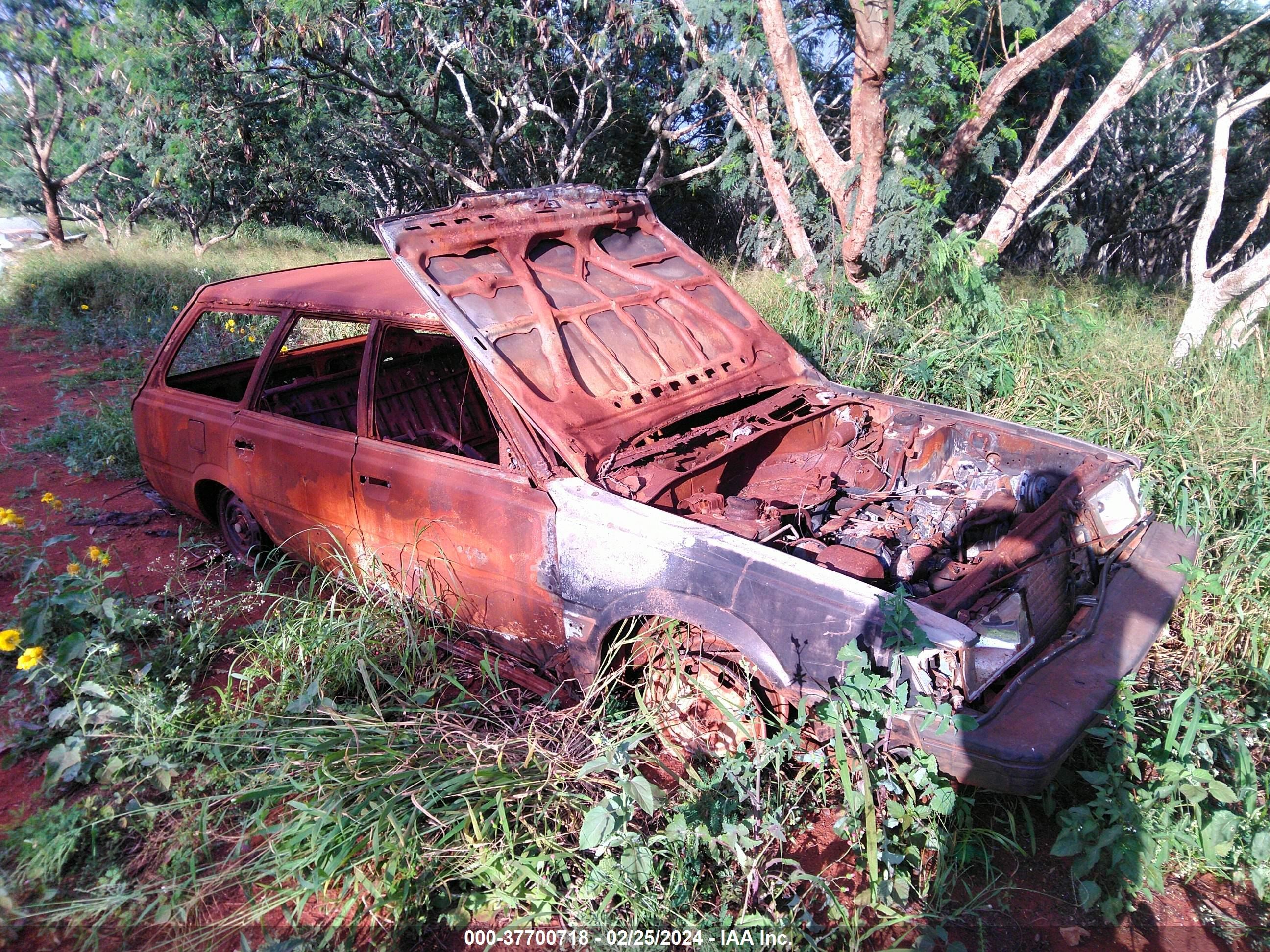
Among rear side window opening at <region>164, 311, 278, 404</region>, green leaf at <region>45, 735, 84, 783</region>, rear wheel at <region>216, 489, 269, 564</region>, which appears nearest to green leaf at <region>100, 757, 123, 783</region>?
green leaf at <region>45, 735, 84, 783</region>

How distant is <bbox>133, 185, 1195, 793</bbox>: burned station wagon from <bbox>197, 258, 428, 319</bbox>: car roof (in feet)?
0.07

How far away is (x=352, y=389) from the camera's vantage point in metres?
4.62

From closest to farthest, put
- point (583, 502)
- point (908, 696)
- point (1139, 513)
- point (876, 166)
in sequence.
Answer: point (908, 696) < point (583, 502) < point (1139, 513) < point (876, 166)

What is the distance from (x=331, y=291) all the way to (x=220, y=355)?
16.4ft

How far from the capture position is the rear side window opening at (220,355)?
14.9 ft

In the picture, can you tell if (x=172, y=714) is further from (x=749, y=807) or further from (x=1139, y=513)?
(x=1139, y=513)

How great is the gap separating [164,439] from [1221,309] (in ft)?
24.2

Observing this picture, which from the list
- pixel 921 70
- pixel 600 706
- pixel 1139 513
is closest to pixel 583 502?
pixel 600 706

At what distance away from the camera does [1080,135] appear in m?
5.83

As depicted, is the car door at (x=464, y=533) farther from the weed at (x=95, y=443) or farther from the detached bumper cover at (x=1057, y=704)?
the weed at (x=95, y=443)

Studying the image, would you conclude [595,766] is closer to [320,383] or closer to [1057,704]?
[1057,704]

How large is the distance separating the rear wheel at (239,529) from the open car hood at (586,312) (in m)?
1.76

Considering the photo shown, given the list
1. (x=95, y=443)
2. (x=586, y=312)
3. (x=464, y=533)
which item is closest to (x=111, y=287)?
(x=95, y=443)

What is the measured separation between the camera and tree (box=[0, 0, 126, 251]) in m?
12.4
